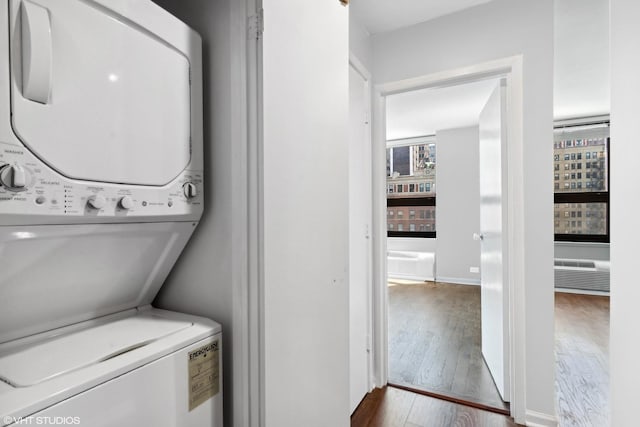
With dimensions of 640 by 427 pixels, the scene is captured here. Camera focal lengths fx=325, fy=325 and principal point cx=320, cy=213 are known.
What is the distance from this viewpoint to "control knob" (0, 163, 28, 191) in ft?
1.65

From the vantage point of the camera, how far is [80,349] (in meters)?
0.66

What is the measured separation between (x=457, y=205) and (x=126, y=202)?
5.49 meters

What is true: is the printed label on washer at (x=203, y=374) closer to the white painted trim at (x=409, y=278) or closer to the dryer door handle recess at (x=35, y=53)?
the dryer door handle recess at (x=35, y=53)

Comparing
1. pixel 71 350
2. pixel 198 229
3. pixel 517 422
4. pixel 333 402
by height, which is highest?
pixel 198 229

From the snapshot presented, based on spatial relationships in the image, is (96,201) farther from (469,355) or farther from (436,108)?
(436,108)

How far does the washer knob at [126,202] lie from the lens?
0.68 metres

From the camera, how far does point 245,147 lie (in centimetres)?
85

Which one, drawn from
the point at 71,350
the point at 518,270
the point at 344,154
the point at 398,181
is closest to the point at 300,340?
the point at 71,350

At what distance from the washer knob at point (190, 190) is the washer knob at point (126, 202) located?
138mm

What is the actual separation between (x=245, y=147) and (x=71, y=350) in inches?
22.8

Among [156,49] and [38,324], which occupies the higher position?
[156,49]

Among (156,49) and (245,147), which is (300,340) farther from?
(156,49)

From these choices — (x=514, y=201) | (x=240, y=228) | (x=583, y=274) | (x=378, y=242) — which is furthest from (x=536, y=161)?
(x=583, y=274)

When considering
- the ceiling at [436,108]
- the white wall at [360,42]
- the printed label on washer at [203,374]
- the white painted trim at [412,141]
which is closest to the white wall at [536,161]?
the white wall at [360,42]
